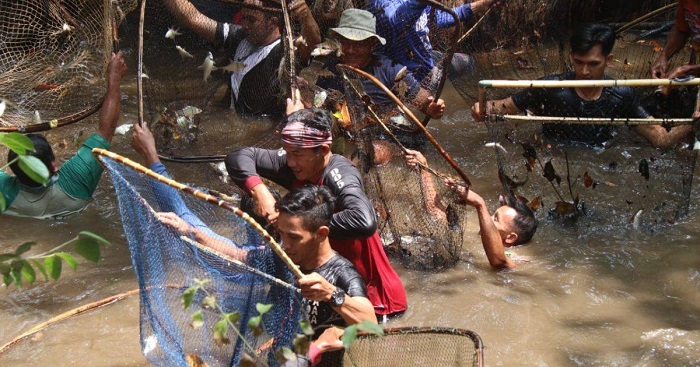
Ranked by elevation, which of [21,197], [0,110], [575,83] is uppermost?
[0,110]

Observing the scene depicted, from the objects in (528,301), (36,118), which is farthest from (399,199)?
(36,118)

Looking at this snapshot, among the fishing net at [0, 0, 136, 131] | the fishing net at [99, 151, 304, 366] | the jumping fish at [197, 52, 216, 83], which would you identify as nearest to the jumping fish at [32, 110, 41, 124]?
the fishing net at [0, 0, 136, 131]

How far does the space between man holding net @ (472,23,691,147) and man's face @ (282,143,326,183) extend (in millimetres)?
1678

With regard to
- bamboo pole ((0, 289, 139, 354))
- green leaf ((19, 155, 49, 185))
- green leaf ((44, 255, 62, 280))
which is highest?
green leaf ((19, 155, 49, 185))

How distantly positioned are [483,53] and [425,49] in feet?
2.96

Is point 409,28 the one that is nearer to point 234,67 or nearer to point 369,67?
point 369,67

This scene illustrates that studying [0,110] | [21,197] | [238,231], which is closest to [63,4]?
[21,197]

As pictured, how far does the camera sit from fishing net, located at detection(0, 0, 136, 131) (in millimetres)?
6480

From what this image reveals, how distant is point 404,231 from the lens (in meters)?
5.43

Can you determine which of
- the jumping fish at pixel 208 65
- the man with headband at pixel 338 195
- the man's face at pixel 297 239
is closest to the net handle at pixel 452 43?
the man with headband at pixel 338 195

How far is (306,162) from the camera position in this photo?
14.5 ft

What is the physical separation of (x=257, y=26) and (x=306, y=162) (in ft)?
6.91

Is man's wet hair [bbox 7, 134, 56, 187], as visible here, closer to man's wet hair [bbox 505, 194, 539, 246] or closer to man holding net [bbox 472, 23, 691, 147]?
man holding net [bbox 472, 23, 691, 147]

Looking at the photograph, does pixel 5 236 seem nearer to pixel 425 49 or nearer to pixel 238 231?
pixel 238 231
